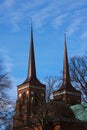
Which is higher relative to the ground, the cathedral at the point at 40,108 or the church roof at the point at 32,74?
the church roof at the point at 32,74

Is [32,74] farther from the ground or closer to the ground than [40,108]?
farther from the ground

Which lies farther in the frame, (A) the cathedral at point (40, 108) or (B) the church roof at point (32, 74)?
(B) the church roof at point (32, 74)

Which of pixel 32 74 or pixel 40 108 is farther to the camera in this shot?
pixel 32 74

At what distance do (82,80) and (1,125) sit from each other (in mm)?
10595

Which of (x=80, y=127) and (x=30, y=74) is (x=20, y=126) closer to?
(x=80, y=127)

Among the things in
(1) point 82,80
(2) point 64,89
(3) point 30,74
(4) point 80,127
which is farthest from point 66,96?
(1) point 82,80

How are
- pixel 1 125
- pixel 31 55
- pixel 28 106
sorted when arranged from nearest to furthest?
pixel 1 125 < pixel 28 106 < pixel 31 55

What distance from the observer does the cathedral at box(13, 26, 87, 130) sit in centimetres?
6262

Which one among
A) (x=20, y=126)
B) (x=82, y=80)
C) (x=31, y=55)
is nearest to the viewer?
(x=82, y=80)

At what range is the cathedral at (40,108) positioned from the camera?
6262 cm

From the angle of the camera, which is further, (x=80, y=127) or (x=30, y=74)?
(x=30, y=74)

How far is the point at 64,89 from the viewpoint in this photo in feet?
287

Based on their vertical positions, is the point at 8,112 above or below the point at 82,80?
below

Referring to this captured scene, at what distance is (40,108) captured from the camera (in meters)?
61.3
